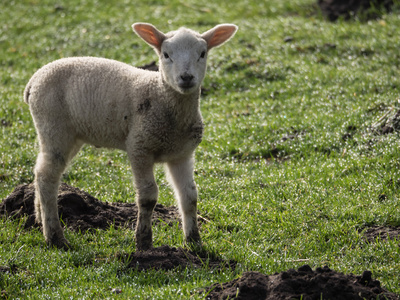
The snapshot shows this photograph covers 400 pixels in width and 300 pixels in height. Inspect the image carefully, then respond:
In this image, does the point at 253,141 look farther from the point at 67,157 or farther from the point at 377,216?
the point at 67,157

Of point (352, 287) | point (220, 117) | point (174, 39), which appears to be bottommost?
point (220, 117)

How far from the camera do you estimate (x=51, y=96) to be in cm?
605

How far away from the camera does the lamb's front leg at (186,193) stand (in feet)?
19.7

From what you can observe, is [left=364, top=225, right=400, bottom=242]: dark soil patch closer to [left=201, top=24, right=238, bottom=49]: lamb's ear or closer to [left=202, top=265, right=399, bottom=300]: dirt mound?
[left=202, top=265, right=399, bottom=300]: dirt mound

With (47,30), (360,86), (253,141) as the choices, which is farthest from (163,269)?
(47,30)

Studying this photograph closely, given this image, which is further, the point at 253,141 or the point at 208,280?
the point at 253,141

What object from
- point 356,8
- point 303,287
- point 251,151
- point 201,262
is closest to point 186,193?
point 201,262

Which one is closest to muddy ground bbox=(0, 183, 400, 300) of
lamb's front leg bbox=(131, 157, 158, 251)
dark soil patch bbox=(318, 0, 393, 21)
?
lamb's front leg bbox=(131, 157, 158, 251)

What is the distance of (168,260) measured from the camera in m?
5.38

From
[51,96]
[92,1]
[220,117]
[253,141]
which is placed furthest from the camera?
[92,1]

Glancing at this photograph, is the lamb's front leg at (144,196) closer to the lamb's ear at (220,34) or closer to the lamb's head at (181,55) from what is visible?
the lamb's head at (181,55)

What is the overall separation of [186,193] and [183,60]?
142 cm

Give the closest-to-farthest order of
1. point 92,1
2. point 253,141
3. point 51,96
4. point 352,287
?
point 352,287 < point 51,96 < point 253,141 < point 92,1

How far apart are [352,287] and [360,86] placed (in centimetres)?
626
